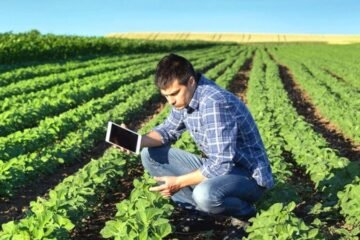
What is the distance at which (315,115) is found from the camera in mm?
13836

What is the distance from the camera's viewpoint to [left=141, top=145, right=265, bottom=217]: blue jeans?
4762 mm

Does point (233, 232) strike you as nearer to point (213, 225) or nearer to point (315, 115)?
point (213, 225)

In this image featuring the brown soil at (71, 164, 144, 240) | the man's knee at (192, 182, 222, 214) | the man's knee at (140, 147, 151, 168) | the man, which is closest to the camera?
the man

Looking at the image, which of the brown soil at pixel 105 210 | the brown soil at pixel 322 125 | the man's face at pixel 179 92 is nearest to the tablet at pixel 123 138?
the man's face at pixel 179 92

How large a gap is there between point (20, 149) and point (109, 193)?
7.79ft

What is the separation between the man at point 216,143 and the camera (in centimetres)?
463

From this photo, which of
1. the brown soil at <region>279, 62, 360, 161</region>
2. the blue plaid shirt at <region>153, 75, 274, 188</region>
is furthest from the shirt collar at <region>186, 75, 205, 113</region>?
the brown soil at <region>279, 62, 360, 161</region>

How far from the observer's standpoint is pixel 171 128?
5.41 m

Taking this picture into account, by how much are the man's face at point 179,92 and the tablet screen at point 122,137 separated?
2.03 ft

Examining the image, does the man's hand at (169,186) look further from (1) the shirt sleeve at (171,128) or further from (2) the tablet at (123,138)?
(1) the shirt sleeve at (171,128)

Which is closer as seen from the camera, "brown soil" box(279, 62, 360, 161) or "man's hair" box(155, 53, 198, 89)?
"man's hair" box(155, 53, 198, 89)

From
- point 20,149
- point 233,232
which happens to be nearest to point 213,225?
point 233,232

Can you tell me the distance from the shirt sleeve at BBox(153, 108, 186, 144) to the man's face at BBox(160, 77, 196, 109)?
0.56 meters

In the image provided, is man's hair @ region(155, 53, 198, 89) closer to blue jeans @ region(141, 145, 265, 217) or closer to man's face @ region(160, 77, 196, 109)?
man's face @ region(160, 77, 196, 109)
